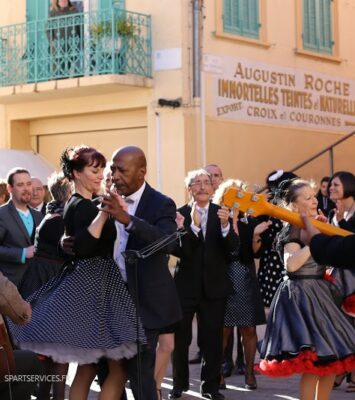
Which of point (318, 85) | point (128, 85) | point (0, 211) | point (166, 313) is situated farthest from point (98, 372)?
point (318, 85)

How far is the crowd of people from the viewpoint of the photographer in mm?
6715

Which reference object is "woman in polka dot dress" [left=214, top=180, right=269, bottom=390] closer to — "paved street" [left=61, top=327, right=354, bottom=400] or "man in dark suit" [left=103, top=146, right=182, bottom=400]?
"paved street" [left=61, top=327, right=354, bottom=400]

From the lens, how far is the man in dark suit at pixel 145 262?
6.92m

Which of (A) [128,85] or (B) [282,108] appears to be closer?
(A) [128,85]

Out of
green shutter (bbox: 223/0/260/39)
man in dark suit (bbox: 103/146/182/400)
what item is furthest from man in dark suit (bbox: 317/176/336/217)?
man in dark suit (bbox: 103/146/182/400)

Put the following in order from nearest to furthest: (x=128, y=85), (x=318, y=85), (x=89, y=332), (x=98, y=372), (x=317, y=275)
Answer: (x=89, y=332), (x=98, y=372), (x=317, y=275), (x=128, y=85), (x=318, y=85)

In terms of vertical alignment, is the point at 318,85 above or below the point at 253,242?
above

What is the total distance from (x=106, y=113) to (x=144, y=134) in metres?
0.89

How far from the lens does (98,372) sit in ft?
24.0

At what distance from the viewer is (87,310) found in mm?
6766

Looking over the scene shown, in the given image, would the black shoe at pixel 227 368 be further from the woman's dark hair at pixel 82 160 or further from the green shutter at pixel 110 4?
the green shutter at pixel 110 4

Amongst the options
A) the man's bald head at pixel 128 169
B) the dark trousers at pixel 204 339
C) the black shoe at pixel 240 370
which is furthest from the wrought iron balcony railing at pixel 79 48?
the man's bald head at pixel 128 169

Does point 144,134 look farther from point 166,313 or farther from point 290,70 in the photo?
point 166,313

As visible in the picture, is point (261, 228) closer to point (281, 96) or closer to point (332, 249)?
point (332, 249)
